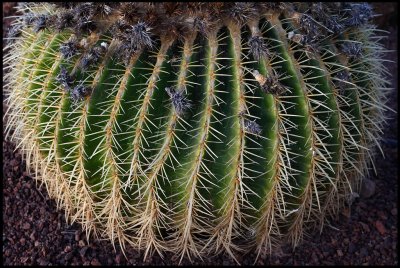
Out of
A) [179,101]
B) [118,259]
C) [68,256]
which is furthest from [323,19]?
[68,256]

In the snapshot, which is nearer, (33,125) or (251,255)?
(33,125)

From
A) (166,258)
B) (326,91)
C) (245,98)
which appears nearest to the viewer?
(245,98)

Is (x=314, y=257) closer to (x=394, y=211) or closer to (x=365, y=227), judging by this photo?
(x=365, y=227)

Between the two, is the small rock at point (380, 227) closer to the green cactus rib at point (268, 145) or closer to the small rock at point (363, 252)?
the small rock at point (363, 252)

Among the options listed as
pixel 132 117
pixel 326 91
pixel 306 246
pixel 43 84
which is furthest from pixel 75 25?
pixel 306 246

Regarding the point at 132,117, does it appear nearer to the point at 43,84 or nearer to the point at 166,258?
the point at 43,84

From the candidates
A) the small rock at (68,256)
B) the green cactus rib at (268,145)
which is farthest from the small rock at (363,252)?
the small rock at (68,256)

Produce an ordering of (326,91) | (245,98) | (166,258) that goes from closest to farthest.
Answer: (245,98)
(326,91)
(166,258)

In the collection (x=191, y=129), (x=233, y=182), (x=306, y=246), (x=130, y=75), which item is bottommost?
(x=306, y=246)

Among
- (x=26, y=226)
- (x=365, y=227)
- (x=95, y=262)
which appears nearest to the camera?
(x=95, y=262)
